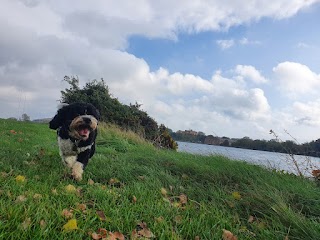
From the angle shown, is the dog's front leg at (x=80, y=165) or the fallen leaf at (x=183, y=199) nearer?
the fallen leaf at (x=183, y=199)

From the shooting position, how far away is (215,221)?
3955 mm

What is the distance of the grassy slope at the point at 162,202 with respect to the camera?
3.26m

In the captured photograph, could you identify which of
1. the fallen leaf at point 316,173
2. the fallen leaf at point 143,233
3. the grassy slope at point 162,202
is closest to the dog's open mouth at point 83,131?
the grassy slope at point 162,202

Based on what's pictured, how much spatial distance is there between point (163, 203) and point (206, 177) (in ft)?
6.50

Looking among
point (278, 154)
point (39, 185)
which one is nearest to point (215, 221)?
point (39, 185)

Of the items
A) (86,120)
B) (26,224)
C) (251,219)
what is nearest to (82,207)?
(26,224)

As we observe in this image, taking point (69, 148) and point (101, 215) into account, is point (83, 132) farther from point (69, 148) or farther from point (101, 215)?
point (101, 215)

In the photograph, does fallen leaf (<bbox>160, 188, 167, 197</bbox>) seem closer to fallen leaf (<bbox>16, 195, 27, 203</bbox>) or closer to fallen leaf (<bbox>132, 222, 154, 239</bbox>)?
fallen leaf (<bbox>132, 222, 154, 239</bbox>)

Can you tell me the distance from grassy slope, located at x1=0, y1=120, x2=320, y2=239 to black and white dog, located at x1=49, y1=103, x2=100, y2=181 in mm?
274

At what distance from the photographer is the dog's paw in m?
5.37

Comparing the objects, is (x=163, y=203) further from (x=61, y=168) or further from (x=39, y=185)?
(x=61, y=168)

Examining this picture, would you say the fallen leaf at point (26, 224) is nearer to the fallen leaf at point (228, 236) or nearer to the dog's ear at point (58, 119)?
the fallen leaf at point (228, 236)

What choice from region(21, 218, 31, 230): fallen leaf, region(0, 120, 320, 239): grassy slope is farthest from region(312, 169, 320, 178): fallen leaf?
region(21, 218, 31, 230): fallen leaf

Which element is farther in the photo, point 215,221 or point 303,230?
point 215,221
